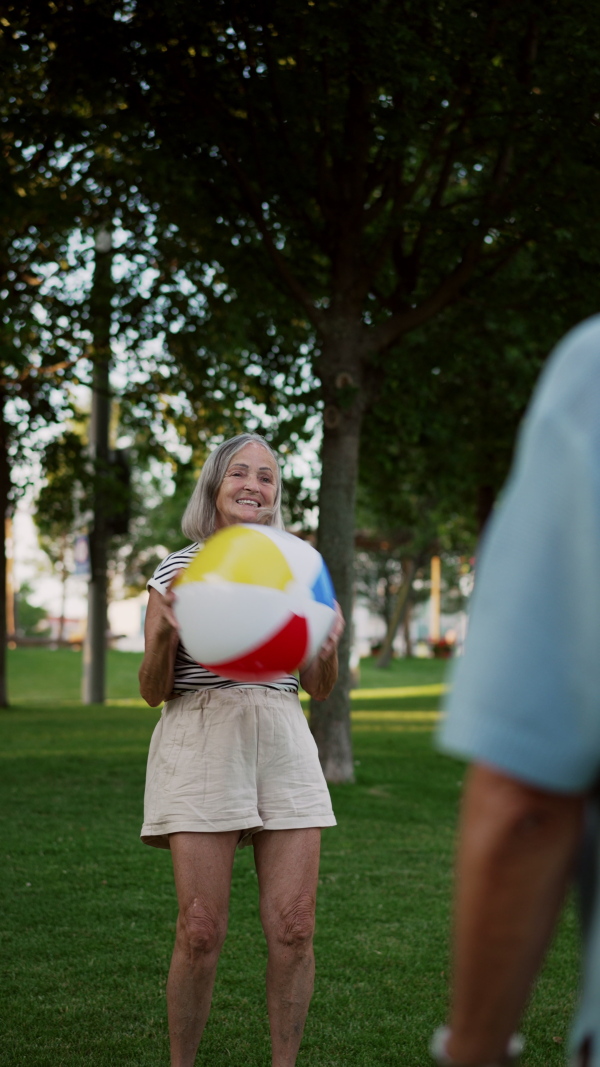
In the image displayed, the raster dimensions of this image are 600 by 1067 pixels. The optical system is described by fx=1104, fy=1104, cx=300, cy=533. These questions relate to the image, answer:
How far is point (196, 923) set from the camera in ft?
10.4

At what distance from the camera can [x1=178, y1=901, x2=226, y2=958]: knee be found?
10.4 feet

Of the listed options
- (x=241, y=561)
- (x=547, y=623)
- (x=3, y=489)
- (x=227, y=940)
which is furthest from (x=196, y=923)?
(x=3, y=489)

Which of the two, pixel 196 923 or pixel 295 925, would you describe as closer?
pixel 196 923

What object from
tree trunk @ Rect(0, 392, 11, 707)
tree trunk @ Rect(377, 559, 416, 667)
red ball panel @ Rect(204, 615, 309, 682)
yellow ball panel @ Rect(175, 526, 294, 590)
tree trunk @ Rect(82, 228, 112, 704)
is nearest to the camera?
yellow ball panel @ Rect(175, 526, 294, 590)

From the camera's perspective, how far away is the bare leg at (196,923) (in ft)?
10.5

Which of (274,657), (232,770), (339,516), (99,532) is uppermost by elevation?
(99,532)

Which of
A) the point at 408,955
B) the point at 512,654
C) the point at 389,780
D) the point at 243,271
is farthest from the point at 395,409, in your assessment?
the point at 512,654

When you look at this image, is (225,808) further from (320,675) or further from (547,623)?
(547,623)

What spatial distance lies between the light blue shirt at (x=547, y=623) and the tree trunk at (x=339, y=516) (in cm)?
886

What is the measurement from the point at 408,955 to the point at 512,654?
4.85 m

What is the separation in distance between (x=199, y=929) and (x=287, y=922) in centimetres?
27

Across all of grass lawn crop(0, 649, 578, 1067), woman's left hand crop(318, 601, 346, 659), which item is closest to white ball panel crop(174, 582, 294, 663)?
woman's left hand crop(318, 601, 346, 659)

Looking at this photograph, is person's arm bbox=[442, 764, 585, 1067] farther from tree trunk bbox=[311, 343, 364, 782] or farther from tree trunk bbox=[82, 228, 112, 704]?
tree trunk bbox=[82, 228, 112, 704]

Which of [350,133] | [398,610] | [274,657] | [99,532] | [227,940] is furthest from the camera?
[398,610]
